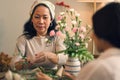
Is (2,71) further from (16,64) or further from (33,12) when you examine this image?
(33,12)

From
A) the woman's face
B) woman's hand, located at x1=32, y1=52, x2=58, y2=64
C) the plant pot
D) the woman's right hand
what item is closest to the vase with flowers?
the plant pot

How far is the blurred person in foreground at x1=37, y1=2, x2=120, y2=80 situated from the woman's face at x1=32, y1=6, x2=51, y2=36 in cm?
127

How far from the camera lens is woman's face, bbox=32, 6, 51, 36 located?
2.23 m

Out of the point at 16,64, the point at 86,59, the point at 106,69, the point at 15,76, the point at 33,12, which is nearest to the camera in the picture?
the point at 106,69

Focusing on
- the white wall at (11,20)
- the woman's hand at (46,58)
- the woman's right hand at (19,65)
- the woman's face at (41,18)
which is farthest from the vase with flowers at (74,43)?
the white wall at (11,20)

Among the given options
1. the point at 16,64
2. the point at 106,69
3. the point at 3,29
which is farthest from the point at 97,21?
the point at 3,29

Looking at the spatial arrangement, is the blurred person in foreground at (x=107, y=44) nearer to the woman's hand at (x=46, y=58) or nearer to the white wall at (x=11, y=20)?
the woman's hand at (x=46, y=58)

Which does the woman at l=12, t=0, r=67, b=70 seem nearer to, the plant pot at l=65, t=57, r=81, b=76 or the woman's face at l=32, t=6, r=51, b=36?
the woman's face at l=32, t=6, r=51, b=36

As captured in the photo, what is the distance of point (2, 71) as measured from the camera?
1.99 m

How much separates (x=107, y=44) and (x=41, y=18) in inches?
52.1

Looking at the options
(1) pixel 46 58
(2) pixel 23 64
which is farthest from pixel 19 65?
(1) pixel 46 58

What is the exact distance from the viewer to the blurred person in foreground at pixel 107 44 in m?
Result: 0.93

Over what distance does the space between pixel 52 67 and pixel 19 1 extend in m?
1.19

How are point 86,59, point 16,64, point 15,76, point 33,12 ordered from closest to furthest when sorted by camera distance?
point 15,76 → point 86,59 → point 16,64 → point 33,12
